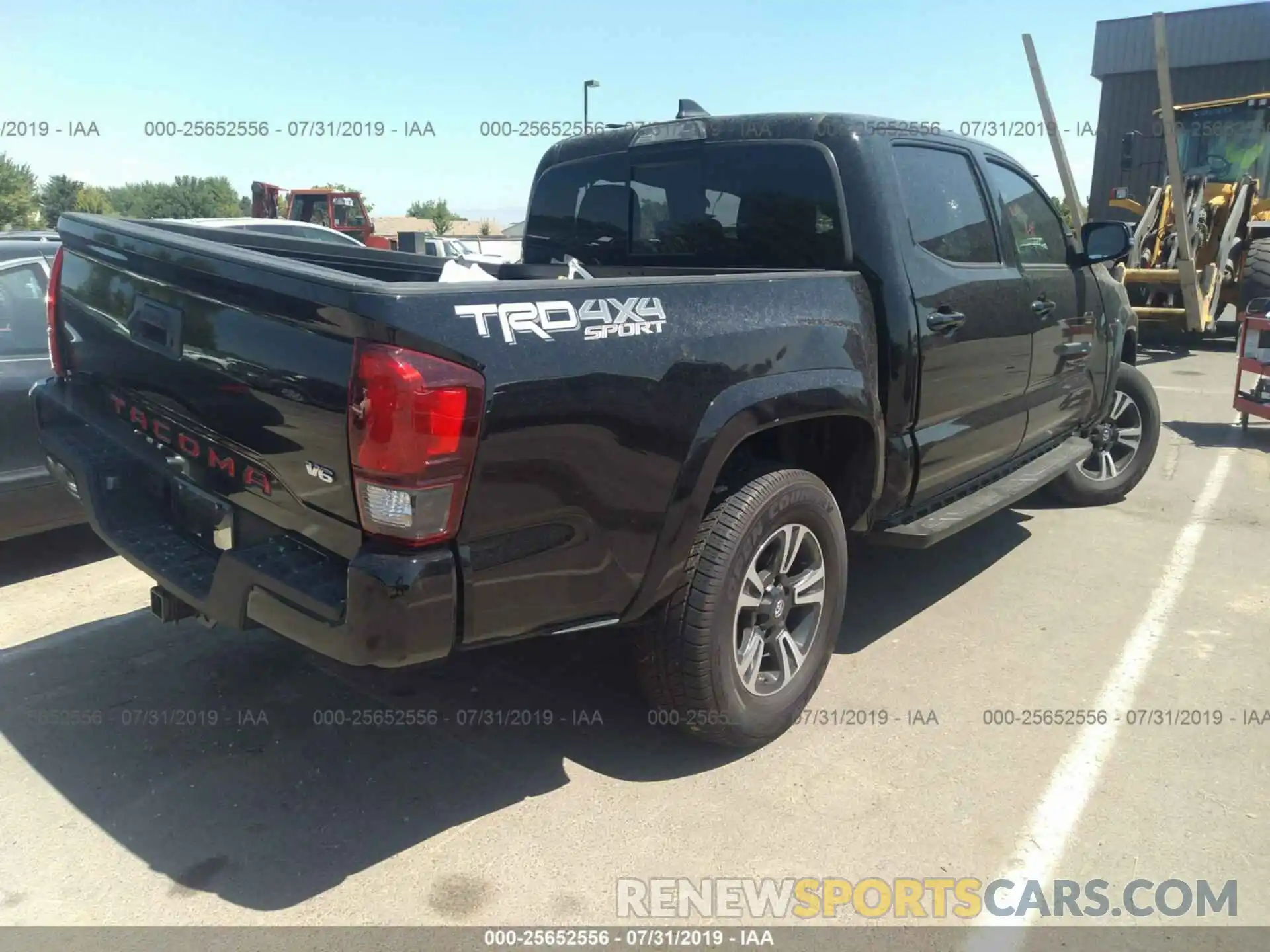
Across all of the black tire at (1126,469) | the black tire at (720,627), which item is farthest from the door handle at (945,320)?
the black tire at (1126,469)

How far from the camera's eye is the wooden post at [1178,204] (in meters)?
9.93

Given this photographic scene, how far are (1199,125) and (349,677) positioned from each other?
1648cm

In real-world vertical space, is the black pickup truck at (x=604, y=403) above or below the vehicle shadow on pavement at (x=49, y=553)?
above

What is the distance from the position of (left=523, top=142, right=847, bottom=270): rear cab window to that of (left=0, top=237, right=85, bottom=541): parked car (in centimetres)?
242

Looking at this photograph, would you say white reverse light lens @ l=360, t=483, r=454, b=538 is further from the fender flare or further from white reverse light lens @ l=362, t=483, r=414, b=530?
the fender flare

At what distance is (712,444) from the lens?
2.84 m

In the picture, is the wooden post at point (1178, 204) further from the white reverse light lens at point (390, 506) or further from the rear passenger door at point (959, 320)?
the white reverse light lens at point (390, 506)

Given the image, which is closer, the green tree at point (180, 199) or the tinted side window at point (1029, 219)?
the tinted side window at point (1029, 219)

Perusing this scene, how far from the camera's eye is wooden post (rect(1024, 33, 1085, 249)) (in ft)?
27.5

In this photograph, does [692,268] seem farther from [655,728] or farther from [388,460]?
[388,460]

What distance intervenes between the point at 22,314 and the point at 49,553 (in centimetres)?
133

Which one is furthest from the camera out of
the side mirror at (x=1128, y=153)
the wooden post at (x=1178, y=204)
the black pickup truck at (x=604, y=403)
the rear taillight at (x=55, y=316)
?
the side mirror at (x=1128, y=153)

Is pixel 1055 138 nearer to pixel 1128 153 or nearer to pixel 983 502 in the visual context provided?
pixel 1128 153

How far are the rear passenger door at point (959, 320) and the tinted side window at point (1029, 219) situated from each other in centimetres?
19
